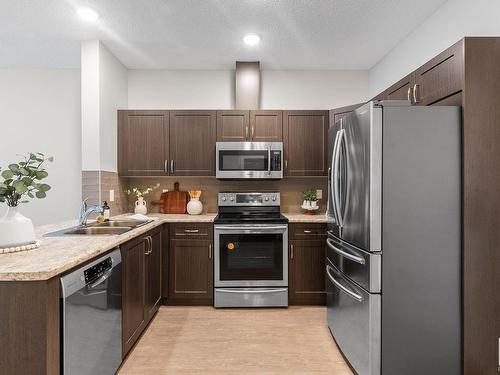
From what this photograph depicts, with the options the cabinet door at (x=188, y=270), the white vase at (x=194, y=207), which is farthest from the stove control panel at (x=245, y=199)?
the cabinet door at (x=188, y=270)

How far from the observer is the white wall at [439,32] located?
2.08 meters

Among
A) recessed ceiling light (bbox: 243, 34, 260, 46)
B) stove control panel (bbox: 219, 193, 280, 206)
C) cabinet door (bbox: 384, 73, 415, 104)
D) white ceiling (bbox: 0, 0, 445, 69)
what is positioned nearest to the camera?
cabinet door (bbox: 384, 73, 415, 104)

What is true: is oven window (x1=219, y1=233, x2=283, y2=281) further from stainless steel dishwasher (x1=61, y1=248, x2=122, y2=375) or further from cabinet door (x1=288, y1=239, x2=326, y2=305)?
stainless steel dishwasher (x1=61, y1=248, x2=122, y2=375)

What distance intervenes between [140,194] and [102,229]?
1.21 meters

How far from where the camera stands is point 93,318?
1691 millimetres

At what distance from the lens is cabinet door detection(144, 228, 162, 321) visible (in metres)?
2.80

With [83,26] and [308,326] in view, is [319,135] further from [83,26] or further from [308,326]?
[83,26]

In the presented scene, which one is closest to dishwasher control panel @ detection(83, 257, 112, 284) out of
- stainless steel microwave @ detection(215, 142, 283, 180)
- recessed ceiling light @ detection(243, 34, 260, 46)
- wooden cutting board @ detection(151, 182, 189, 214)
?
stainless steel microwave @ detection(215, 142, 283, 180)

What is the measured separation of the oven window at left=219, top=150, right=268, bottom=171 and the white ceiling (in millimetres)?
1069

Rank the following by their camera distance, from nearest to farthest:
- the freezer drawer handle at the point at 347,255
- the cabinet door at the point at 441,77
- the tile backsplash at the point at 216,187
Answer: the cabinet door at the point at 441,77 → the freezer drawer handle at the point at 347,255 → the tile backsplash at the point at 216,187

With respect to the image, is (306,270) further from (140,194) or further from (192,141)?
(140,194)

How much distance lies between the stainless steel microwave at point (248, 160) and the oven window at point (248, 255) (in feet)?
2.28

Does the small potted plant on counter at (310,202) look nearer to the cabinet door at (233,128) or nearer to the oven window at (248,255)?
the oven window at (248,255)

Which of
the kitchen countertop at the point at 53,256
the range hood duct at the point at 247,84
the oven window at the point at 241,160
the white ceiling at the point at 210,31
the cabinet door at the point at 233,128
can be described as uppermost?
the white ceiling at the point at 210,31
